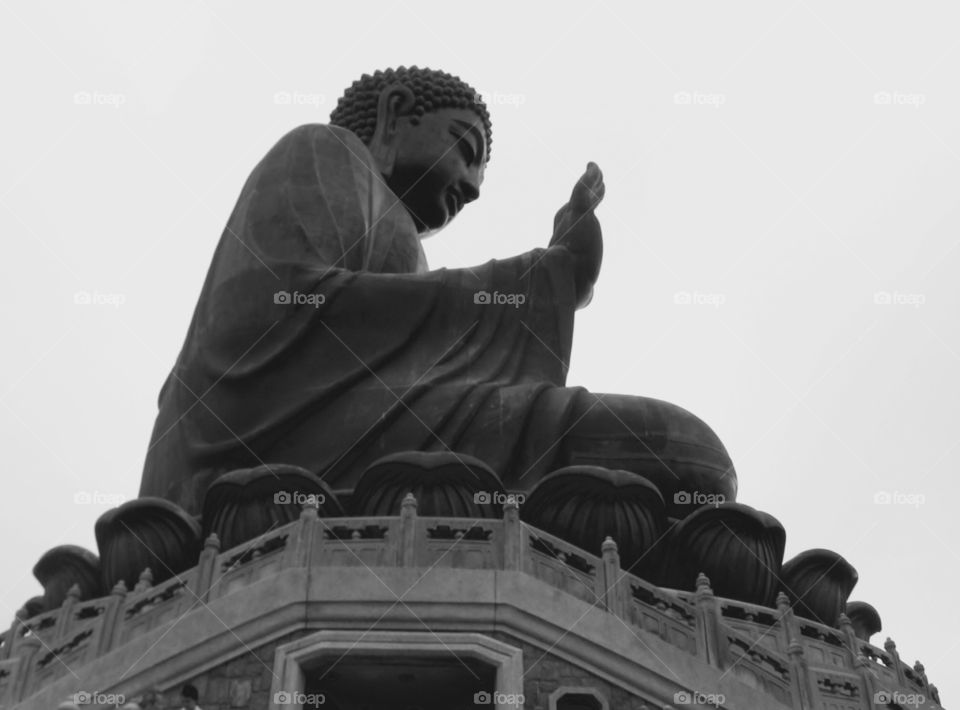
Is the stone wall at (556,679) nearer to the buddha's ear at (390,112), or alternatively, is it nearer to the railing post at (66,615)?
the railing post at (66,615)

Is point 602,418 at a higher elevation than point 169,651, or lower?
higher

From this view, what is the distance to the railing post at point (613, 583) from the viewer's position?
9438mm

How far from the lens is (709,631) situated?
9562 millimetres

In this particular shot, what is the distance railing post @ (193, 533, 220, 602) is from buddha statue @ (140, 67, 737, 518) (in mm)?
2545

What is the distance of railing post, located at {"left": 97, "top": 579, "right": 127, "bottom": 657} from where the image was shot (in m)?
9.44

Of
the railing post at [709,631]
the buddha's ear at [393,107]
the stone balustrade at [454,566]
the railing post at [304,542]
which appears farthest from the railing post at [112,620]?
the buddha's ear at [393,107]

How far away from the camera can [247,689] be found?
891cm

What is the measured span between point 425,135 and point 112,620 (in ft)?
25.8

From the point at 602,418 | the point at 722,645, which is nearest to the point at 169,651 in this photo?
the point at 722,645

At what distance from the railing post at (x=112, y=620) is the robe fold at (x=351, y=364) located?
2.83 metres

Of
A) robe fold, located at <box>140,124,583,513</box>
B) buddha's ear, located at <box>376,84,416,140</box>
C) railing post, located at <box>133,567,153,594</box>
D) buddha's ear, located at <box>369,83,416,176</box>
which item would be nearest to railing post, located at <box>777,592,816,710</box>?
robe fold, located at <box>140,124,583,513</box>

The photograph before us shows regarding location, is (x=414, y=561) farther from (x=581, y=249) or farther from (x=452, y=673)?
(x=581, y=249)

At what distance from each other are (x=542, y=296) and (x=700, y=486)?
2.16 metres

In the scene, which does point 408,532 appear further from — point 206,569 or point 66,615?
point 66,615
